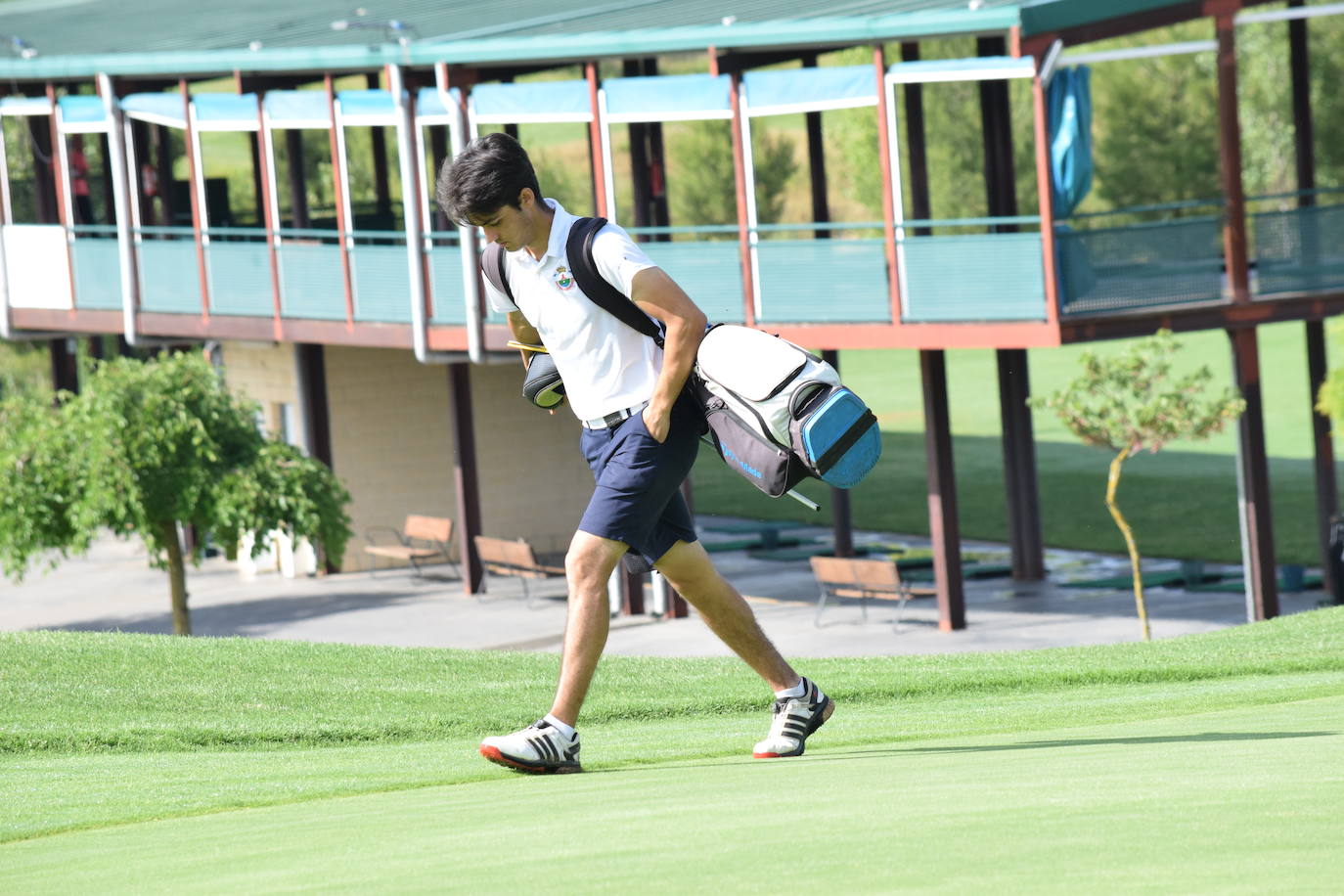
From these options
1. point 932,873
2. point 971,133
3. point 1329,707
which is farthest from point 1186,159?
point 932,873

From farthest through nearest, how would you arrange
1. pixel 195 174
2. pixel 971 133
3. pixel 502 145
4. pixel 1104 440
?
pixel 971 133 < pixel 195 174 < pixel 1104 440 < pixel 502 145

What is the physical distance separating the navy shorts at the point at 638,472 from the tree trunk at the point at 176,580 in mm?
15020

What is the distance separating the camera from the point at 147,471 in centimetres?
2016

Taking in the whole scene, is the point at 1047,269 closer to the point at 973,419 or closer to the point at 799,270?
the point at 799,270

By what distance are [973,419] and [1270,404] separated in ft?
21.5

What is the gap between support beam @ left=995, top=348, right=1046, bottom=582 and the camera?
892 inches

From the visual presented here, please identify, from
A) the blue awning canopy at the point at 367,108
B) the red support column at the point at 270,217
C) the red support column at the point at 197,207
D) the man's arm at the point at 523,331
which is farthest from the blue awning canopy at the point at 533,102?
the man's arm at the point at 523,331

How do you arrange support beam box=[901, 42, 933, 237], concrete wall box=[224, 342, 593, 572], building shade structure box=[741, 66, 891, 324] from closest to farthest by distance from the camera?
building shade structure box=[741, 66, 891, 324] → support beam box=[901, 42, 933, 237] → concrete wall box=[224, 342, 593, 572]

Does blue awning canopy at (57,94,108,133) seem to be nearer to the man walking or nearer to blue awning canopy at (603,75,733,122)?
blue awning canopy at (603,75,733,122)

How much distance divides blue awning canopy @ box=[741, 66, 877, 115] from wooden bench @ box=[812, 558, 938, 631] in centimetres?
461

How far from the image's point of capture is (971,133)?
56469 millimetres

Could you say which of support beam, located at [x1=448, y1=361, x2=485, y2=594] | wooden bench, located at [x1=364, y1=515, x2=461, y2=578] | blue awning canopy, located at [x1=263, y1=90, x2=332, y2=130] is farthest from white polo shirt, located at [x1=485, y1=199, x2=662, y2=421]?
wooden bench, located at [x1=364, y1=515, x2=461, y2=578]


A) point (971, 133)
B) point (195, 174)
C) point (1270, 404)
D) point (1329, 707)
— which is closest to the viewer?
point (1329, 707)

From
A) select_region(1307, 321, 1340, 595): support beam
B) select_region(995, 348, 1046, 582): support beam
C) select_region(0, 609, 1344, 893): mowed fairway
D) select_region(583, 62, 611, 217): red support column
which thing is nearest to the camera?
select_region(0, 609, 1344, 893): mowed fairway
